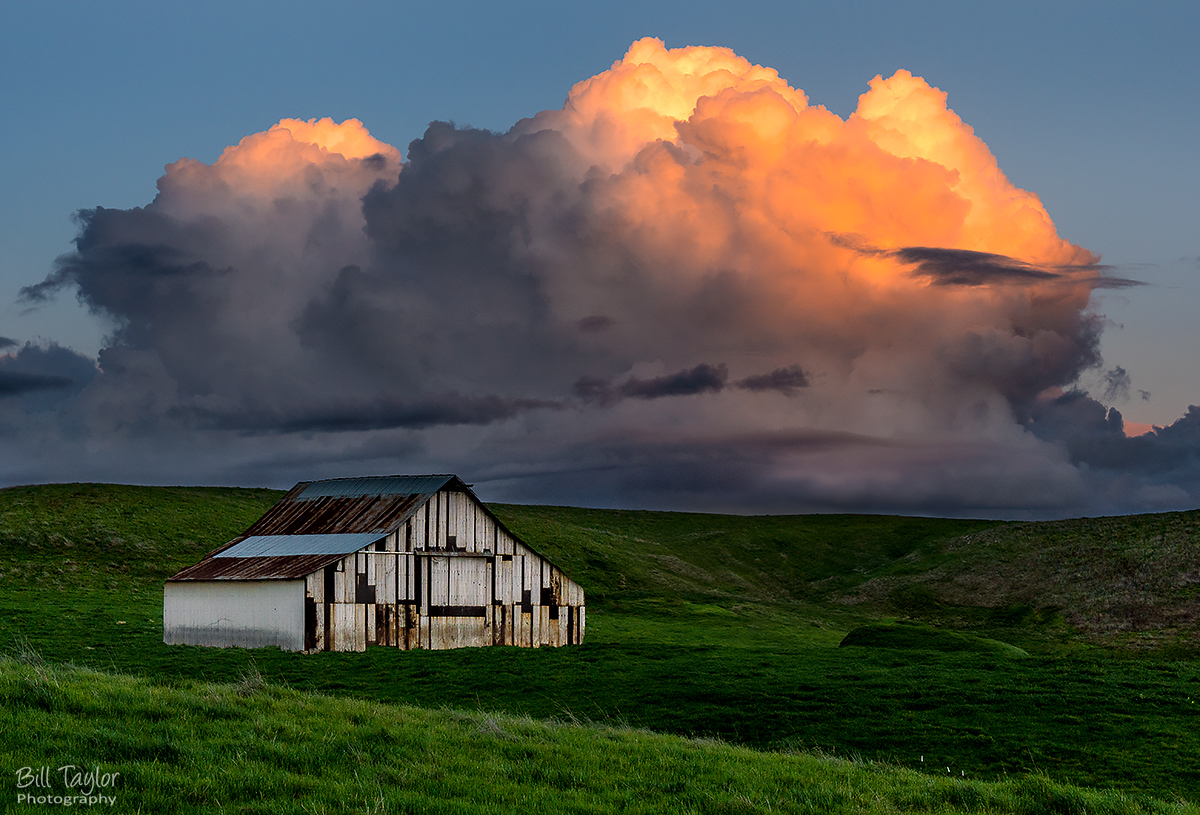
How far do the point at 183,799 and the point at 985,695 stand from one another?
2733 cm

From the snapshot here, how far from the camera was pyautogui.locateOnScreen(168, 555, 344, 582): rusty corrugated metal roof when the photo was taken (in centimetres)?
4838

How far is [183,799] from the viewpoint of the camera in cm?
1210

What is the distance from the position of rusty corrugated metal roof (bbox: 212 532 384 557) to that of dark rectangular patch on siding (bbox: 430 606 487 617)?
16.0 feet

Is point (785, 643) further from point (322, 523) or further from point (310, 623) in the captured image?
point (310, 623)

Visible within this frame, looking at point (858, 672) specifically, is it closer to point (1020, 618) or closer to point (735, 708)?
point (735, 708)

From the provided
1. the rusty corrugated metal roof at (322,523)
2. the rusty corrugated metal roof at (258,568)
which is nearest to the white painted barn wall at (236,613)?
the rusty corrugated metal roof at (258,568)

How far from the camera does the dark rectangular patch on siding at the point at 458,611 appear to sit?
51.5 meters

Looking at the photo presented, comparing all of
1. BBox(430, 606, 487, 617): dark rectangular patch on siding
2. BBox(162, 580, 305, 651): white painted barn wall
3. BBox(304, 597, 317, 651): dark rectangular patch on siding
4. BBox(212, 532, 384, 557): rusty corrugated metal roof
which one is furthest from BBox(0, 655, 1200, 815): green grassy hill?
BBox(430, 606, 487, 617): dark rectangular patch on siding

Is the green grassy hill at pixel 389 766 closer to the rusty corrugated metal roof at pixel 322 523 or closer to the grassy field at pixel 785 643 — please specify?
the grassy field at pixel 785 643

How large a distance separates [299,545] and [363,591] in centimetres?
653

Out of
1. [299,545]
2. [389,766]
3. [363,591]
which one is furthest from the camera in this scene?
[299,545]

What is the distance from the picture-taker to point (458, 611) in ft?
172

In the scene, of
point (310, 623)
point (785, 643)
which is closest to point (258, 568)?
point (310, 623)

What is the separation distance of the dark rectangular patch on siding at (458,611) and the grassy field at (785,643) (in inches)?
130
